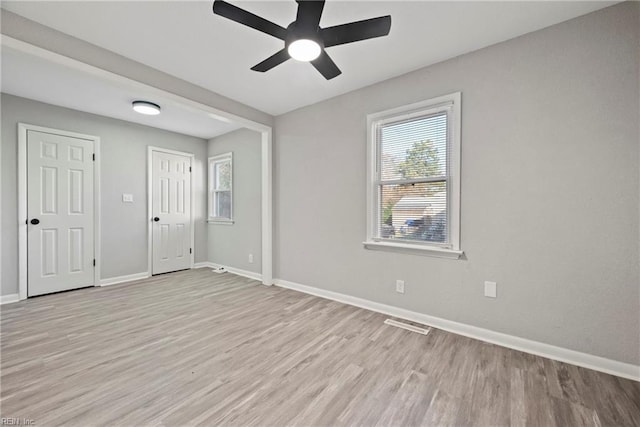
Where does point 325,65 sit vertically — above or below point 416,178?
above

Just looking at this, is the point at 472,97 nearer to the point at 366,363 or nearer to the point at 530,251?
the point at 530,251

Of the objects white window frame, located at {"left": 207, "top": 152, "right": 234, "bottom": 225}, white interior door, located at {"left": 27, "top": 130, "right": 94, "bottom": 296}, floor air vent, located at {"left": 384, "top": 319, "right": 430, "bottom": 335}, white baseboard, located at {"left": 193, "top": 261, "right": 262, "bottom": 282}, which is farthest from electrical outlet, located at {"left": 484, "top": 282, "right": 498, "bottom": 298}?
white interior door, located at {"left": 27, "top": 130, "right": 94, "bottom": 296}

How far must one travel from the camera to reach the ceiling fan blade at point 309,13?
4.72 ft

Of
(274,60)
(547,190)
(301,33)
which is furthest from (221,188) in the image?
(547,190)

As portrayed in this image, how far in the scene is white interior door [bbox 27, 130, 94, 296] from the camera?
3439 millimetres

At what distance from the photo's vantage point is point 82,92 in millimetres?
3209

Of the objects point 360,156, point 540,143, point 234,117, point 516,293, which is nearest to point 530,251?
point 516,293

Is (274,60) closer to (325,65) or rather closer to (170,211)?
(325,65)

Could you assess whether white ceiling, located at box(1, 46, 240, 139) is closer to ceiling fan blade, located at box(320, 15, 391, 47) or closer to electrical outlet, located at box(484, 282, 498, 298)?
ceiling fan blade, located at box(320, 15, 391, 47)

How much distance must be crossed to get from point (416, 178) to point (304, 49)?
1.66 m

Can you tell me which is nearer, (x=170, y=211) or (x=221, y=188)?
(x=170, y=211)

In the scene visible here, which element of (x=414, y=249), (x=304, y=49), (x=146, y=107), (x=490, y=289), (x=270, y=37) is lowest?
(x=490, y=289)

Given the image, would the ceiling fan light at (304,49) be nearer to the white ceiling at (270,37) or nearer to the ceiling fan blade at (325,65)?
the ceiling fan blade at (325,65)

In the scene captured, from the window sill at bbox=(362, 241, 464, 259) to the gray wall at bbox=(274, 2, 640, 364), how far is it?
64 millimetres
